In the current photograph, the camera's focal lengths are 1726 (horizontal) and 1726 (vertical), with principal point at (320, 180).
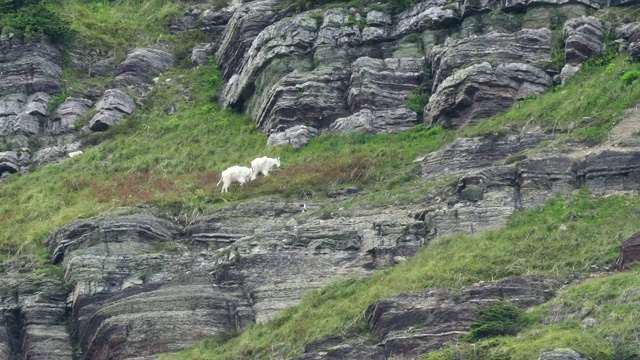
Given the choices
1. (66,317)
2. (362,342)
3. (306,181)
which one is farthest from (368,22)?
(362,342)

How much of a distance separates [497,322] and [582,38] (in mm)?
19204

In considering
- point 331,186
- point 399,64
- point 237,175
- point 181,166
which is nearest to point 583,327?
point 331,186

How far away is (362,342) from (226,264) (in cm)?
760

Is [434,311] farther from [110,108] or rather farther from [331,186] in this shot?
[110,108]

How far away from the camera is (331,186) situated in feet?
160

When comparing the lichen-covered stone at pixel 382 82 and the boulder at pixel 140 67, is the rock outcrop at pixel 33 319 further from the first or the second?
the boulder at pixel 140 67

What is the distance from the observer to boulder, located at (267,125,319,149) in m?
53.6

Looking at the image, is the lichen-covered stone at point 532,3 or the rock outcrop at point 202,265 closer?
the rock outcrop at point 202,265

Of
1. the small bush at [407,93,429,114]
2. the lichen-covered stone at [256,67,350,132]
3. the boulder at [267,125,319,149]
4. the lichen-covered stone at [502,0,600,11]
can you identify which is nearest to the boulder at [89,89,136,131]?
the lichen-covered stone at [256,67,350,132]

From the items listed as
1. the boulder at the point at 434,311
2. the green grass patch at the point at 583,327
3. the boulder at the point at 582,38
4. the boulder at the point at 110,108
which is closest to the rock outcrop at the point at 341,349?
the boulder at the point at 434,311

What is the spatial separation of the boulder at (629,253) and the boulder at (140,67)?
92.6 ft

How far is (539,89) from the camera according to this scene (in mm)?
51406

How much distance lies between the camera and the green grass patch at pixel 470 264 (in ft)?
128

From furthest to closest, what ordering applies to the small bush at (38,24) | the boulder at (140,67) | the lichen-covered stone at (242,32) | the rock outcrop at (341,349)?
the small bush at (38,24) → the boulder at (140,67) → the lichen-covered stone at (242,32) → the rock outcrop at (341,349)
